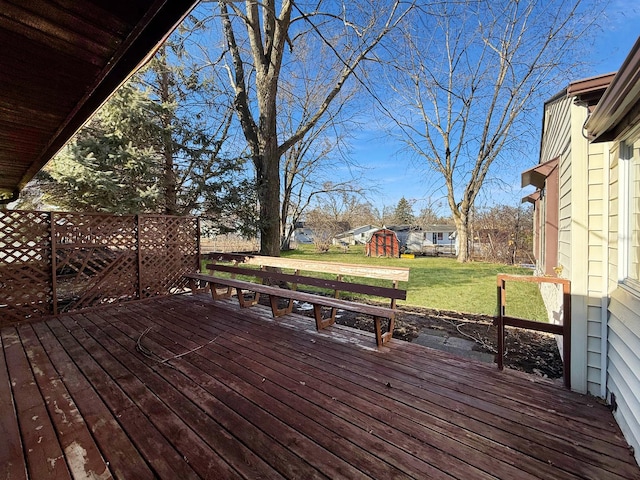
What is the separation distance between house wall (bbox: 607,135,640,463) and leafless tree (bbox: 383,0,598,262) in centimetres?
562

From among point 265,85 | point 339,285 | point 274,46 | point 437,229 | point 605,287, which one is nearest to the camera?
point 605,287

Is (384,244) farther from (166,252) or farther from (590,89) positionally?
(590,89)

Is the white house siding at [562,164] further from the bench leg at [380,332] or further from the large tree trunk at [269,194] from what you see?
the large tree trunk at [269,194]

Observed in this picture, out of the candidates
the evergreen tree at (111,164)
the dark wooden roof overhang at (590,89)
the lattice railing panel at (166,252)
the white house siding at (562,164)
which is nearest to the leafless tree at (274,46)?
the lattice railing panel at (166,252)

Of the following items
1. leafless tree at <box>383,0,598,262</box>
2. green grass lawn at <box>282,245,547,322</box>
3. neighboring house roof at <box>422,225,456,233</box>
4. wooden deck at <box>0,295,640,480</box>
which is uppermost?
leafless tree at <box>383,0,598,262</box>

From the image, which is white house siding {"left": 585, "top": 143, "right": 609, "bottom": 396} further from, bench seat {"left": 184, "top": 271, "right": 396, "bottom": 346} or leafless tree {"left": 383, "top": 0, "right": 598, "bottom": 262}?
leafless tree {"left": 383, "top": 0, "right": 598, "bottom": 262}

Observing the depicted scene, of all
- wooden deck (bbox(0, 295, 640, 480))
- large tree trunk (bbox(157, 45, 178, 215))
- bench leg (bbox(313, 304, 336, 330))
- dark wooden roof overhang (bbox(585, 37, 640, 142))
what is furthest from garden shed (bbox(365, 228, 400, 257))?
dark wooden roof overhang (bbox(585, 37, 640, 142))

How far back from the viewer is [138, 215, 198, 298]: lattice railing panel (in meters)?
5.42

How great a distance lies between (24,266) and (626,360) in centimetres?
684

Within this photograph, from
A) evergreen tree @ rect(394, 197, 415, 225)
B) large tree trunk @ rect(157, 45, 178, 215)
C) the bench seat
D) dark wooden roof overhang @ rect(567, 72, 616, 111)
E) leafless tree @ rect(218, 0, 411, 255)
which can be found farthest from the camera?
evergreen tree @ rect(394, 197, 415, 225)

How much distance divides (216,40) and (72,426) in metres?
9.47

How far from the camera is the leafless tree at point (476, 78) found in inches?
350

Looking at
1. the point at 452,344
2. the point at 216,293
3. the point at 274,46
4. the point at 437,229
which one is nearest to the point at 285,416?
the point at 452,344

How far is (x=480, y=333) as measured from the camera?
165 inches
